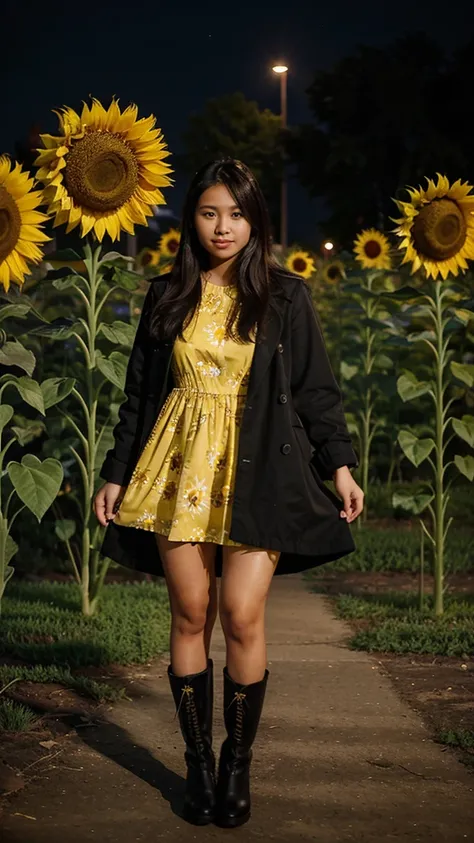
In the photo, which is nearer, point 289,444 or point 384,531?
point 289,444

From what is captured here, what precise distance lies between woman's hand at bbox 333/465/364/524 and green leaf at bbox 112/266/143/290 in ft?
9.00

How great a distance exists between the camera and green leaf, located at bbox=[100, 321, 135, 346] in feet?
19.8

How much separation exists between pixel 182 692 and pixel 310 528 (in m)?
0.59

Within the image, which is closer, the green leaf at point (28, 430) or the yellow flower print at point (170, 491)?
the yellow flower print at point (170, 491)

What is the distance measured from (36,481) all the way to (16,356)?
0.47 m

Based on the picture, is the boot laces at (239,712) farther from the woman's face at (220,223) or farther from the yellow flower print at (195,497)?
the woman's face at (220,223)

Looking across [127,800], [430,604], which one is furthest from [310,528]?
[430,604]

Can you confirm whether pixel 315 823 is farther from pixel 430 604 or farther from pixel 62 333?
pixel 430 604

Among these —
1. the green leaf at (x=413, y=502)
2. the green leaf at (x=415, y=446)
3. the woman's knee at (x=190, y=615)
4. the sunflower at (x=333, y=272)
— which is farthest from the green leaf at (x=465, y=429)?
the sunflower at (x=333, y=272)

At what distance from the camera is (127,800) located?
3.82 m

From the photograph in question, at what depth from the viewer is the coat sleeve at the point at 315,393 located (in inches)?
145

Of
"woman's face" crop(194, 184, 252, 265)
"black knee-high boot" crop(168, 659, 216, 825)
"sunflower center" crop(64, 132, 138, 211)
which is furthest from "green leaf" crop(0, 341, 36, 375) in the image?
"black knee-high boot" crop(168, 659, 216, 825)

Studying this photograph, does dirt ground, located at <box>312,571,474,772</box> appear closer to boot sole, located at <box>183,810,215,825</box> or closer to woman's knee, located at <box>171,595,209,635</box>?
boot sole, located at <box>183,810,215,825</box>

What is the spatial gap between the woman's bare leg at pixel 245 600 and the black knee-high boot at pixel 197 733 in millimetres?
147
